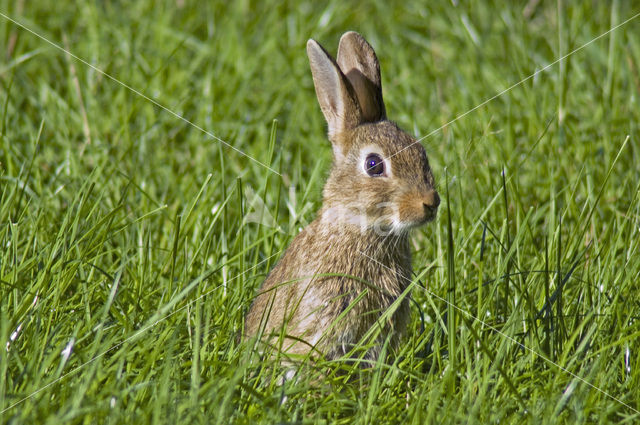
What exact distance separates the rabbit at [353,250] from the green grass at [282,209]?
0.41ft

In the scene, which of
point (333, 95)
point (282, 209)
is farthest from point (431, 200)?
point (282, 209)

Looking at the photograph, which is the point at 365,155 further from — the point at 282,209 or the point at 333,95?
the point at 282,209

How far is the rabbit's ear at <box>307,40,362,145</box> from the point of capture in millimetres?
3459

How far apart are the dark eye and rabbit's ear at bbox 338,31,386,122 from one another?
31 centimetres

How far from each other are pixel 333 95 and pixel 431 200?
715mm

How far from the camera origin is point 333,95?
11.8 feet

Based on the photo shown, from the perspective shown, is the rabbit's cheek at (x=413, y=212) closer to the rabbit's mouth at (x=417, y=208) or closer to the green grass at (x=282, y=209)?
the rabbit's mouth at (x=417, y=208)

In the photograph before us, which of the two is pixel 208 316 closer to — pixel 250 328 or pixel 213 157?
pixel 250 328

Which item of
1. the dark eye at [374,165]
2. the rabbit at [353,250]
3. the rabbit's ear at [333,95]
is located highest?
the rabbit's ear at [333,95]

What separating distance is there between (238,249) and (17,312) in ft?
3.37

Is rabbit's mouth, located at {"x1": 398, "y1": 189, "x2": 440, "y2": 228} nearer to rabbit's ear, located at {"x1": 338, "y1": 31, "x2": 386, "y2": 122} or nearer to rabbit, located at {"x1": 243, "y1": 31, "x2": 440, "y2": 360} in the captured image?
rabbit, located at {"x1": 243, "y1": 31, "x2": 440, "y2": 360}

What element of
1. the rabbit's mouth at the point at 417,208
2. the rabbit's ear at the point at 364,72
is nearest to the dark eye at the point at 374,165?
the rabbit's mouth at the point at 417,208

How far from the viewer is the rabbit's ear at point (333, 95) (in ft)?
11.3

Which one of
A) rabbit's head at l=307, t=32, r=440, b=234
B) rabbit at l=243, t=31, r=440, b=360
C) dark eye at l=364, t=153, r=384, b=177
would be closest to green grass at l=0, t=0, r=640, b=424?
rabbit at l=243, t=31, r=440, b=360
